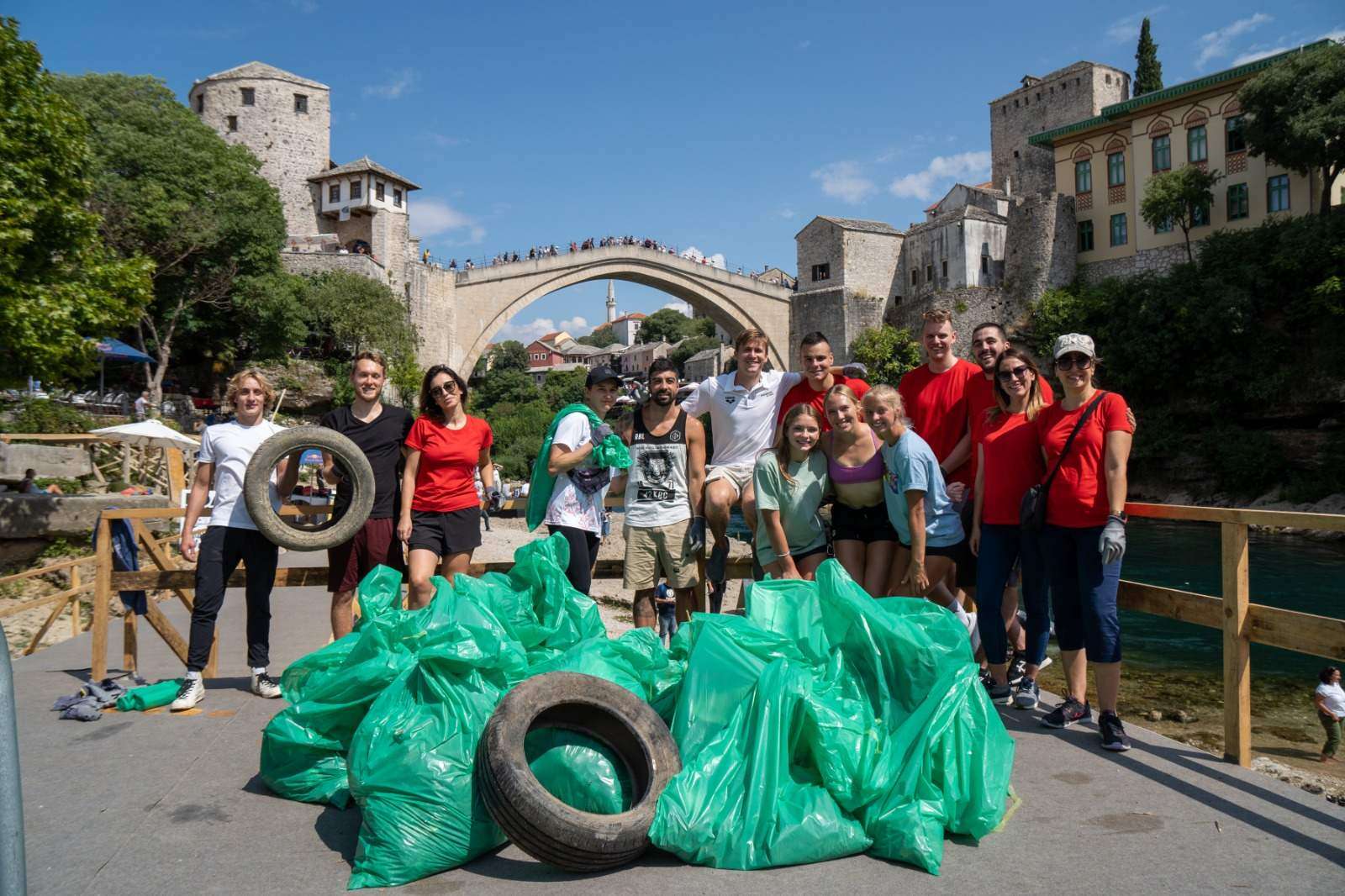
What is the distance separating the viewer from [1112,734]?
3.62m

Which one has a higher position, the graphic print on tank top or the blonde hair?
A: the blonde hair

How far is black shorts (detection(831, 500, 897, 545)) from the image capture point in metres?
4.20

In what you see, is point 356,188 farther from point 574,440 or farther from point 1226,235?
point 574,440

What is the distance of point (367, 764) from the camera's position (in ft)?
8.82

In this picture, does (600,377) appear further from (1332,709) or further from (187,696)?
(1332,709)

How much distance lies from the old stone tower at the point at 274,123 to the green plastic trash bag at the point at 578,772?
146ft

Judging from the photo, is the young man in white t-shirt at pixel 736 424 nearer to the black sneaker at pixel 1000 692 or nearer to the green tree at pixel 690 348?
the black sneaker at pixel 1000 692

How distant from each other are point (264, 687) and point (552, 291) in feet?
129

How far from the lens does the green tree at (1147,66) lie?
146 ft

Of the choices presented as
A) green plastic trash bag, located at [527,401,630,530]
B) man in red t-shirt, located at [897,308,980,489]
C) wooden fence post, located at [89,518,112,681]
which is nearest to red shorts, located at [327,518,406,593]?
green plastic trash bag, located at [527,401,630,530]

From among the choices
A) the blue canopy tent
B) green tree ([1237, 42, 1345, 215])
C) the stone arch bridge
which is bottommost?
the blue canopy tent

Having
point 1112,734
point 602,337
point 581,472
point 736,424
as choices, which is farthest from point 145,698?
point 602,337

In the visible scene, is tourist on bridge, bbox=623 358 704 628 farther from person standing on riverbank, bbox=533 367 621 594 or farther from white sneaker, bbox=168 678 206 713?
white sneaker, bbox=168 678 206 713

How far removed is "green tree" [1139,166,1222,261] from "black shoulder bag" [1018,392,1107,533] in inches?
1321
